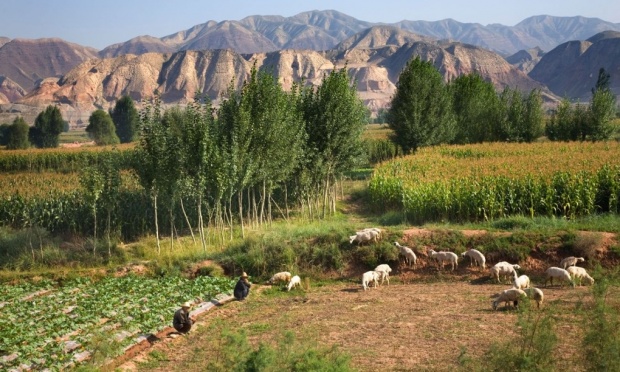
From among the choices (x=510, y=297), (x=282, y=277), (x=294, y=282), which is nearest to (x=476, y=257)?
(x=510, y=297)

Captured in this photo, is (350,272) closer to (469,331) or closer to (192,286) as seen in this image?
(192,286)

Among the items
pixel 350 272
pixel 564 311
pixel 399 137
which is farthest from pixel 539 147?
pixel 564 311

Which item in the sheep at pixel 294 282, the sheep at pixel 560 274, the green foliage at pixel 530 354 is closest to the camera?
the green foliage at pixel 530 354

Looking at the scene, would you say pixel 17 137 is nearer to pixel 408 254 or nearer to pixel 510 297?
pixel 408 254

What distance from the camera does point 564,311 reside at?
14969 mm

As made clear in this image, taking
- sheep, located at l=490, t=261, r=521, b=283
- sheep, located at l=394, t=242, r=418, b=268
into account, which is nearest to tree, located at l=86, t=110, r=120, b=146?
sheep, located at l=394, t=242, r=418, b=268

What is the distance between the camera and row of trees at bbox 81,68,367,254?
24656mm

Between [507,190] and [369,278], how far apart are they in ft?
32.7

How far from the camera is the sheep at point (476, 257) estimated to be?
66.8ft

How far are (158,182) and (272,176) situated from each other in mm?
5385

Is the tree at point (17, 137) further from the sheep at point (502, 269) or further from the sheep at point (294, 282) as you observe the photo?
the sheep at point (502, 269)

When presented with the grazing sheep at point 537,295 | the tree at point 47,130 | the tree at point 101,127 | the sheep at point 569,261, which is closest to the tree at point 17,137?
the tree at point 101,127

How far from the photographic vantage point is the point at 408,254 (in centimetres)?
2138

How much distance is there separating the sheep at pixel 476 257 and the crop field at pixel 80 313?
26.1ft
